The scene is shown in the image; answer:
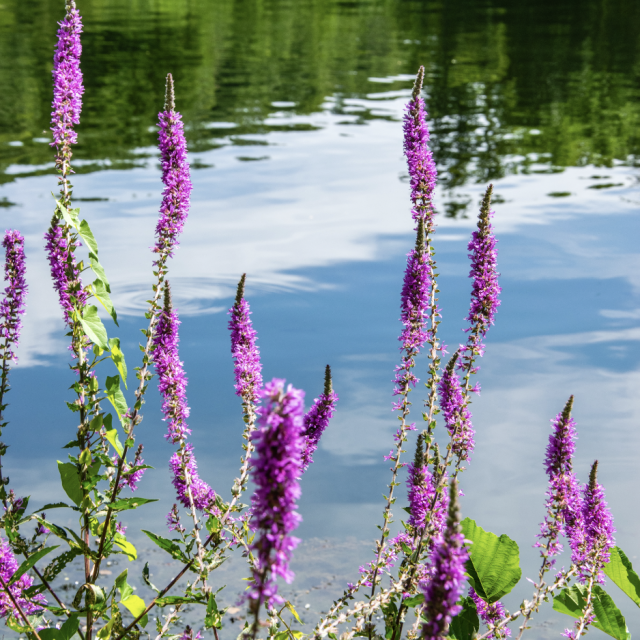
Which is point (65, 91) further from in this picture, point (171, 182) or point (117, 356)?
point (117, 356)

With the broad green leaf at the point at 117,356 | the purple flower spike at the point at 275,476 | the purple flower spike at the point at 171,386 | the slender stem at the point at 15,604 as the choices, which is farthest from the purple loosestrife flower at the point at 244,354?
the purple flower spike at the point at 275,476

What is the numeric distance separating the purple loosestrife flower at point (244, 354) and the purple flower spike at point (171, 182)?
0.42 meters

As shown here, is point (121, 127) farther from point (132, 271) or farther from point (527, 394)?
point (527, 394)

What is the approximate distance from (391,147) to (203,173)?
448 centimetres

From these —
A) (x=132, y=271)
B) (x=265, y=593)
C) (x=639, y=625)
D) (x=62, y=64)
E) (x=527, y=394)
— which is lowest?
(x=639, y=625)

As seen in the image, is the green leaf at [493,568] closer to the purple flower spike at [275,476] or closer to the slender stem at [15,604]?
the slender stem at [15,604]

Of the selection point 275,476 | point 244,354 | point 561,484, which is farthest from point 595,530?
point 275,476

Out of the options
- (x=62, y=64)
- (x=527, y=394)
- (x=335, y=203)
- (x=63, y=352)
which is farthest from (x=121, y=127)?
(x=62, y=64)

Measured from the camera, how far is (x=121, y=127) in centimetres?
1986

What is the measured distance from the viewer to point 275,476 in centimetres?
203

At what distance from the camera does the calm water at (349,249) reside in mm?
7172

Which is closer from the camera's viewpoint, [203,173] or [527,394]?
[527,394]

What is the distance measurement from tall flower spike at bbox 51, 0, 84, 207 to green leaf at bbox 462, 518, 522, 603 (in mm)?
2785

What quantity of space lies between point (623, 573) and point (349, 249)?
7.80 meters
